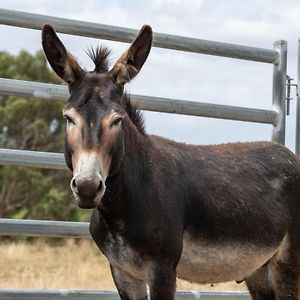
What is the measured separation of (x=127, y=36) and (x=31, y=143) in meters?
20.6

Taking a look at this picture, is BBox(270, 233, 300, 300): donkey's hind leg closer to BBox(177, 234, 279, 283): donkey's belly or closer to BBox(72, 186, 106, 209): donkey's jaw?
BBox(177, 234, 279, 283): donkey's belly

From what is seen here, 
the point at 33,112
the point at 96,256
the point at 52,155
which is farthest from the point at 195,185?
the point at 33,112

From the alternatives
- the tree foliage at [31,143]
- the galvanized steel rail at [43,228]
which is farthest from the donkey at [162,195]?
the tree foliage at [31,143]

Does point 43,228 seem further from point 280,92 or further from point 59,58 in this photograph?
point 280,92

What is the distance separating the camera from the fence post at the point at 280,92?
264 inches

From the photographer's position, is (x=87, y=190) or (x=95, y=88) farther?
(x=95, y=88)

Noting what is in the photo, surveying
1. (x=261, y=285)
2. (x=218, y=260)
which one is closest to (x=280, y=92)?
(x=261, y=285)

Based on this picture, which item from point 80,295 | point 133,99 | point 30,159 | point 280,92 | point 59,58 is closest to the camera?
point 59,58

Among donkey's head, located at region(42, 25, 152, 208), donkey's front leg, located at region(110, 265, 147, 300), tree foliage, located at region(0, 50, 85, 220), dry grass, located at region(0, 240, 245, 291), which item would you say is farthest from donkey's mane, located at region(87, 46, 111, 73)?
tree foliage, located at region(0, 50, 85, 220)

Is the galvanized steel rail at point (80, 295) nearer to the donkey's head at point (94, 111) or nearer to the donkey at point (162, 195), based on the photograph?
the donkey at point (162, 195)

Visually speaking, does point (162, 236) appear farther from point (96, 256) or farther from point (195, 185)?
point (96, 256)

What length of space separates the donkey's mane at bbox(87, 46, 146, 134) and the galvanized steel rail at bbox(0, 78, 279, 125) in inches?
16.5

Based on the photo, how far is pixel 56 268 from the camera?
15758 millimetres

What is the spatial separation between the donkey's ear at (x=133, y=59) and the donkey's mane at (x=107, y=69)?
0.45 feet
